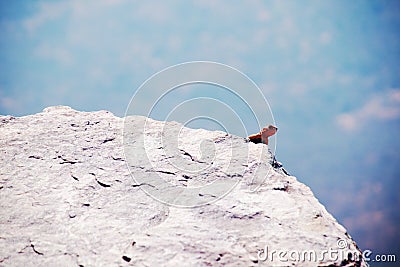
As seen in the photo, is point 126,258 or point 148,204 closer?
point 126,258

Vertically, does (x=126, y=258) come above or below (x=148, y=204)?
below

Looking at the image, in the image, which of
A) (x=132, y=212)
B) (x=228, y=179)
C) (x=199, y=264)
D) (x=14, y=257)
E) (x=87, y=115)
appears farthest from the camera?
(x=87, y=115)

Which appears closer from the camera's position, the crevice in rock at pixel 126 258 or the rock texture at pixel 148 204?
the crevice in rock at pixel 126 258

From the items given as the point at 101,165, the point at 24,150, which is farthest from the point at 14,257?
the point at 24,150

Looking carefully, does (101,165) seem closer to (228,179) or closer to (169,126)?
(169,126)

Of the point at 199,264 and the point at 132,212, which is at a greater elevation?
the point at 132,212

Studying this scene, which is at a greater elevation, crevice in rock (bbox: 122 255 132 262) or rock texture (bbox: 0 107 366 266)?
rock texture (bbox: 0 107 366 266)

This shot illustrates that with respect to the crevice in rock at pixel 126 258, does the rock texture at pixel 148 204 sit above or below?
above

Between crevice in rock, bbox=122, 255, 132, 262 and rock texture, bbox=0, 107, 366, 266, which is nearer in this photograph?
crevice in rock, bbox=122, 255, 132, 262
